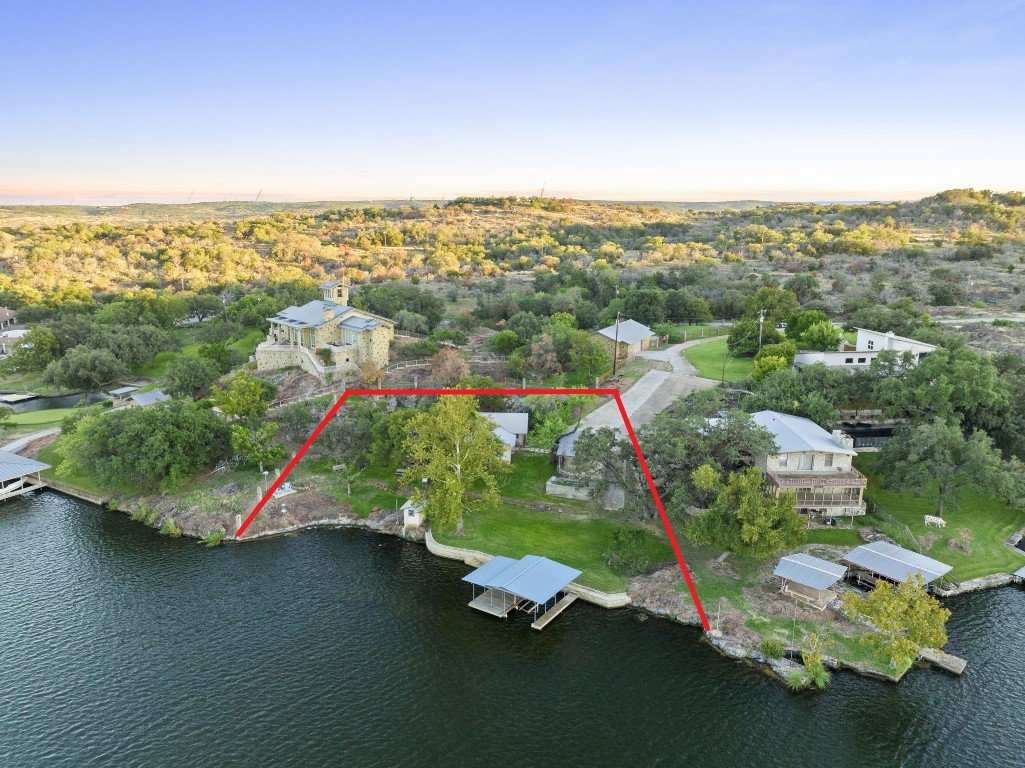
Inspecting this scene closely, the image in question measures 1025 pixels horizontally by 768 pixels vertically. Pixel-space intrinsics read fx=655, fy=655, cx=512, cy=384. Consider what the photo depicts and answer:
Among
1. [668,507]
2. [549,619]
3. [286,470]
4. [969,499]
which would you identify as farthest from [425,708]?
[969,499]

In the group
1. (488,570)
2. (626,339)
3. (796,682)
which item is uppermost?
(626,339)

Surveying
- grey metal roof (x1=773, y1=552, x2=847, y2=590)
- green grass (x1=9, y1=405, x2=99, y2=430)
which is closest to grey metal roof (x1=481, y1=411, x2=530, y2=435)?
grey metal roof (x1=773, y1=552, x2=847, y2=590)

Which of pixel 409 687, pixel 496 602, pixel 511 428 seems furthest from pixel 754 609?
pixel 511 428

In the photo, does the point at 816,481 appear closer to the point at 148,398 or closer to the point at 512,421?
the point at 512,421

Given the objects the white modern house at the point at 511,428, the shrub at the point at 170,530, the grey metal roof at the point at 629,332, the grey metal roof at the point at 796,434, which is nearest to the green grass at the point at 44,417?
the shrub at the point at 170,530

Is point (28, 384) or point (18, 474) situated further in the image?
point (28, 384)

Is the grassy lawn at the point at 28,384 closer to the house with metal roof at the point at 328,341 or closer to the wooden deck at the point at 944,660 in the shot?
the house with metal roof at the point at 328,341

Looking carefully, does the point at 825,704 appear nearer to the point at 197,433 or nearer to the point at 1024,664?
the point at 1024,664
